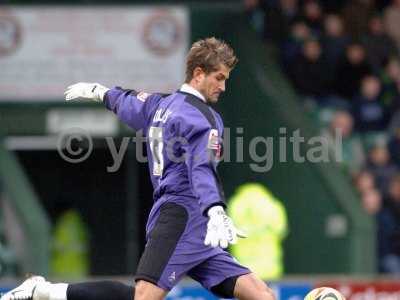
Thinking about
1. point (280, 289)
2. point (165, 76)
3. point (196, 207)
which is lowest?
point (280, 289)

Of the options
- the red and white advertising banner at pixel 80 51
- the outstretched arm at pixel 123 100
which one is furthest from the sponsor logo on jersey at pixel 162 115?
the red and white advertising banner at pixel 80 51

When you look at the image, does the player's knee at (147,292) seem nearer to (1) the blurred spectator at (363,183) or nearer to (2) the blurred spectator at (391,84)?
(1) the blurred spectator at (363,183)

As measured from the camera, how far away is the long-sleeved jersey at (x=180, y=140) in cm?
753

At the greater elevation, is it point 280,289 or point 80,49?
point 80,49

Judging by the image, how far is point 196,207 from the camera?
7.78m

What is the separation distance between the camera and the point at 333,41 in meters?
15.1

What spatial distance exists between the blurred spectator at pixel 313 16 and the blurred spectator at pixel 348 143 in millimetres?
1136

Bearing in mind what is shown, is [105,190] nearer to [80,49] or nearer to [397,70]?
[80,49]

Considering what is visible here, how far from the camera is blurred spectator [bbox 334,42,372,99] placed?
1498 centimetres

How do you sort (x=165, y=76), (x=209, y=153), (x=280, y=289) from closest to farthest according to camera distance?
(x=209, y=153) → (x=280, y=289) → (x=165, y=76)

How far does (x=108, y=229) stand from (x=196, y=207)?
277 inches

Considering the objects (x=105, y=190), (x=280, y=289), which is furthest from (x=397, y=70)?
(x=280, y=289)

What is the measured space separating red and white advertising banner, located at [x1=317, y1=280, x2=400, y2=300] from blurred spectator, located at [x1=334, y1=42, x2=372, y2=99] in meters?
3.78

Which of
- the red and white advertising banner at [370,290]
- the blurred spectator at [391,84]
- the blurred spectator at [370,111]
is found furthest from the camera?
the blurred spectator at [391,84]
